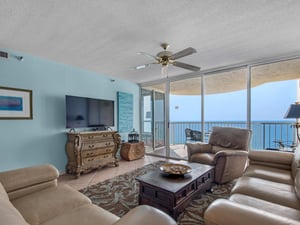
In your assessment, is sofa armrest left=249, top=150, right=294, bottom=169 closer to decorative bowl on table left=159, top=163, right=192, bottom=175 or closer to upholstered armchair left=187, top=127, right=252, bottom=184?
upholstered armchair left=187, top=127, right=252, bottom=184

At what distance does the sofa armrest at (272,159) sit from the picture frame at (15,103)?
391 centimetres

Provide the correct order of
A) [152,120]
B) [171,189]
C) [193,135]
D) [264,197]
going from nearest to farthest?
[264,197]
[171,189]
[193,135]
[152,120]

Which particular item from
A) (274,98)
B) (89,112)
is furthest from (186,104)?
(89,112)

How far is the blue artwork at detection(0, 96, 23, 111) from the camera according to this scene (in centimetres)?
280

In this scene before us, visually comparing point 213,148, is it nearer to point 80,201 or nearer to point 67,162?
point 80,201

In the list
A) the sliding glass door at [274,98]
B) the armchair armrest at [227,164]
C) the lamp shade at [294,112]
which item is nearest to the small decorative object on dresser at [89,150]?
the armchair armrest at [227,164]

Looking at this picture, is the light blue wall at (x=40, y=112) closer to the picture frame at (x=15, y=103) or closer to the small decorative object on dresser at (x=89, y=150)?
the picture frame at (x=15, y=103)

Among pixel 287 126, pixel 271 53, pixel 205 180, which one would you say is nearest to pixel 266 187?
pixel 205 180

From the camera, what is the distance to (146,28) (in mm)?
2150

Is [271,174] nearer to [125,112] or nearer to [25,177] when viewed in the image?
[25,177]

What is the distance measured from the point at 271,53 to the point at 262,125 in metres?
2.13

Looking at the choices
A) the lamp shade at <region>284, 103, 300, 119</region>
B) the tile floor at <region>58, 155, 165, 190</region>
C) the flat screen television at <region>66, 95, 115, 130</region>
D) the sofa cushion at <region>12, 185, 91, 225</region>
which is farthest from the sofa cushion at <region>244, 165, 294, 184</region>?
the flat screen television at <region>66, 95, 115, 130</region>

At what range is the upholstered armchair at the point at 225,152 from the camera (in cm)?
272

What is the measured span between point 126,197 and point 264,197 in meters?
1.74
